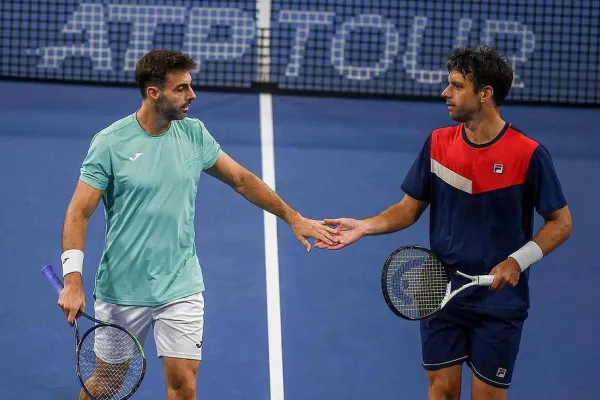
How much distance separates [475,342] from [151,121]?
2.04 metres

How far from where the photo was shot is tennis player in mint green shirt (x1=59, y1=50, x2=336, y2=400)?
21.3 ft

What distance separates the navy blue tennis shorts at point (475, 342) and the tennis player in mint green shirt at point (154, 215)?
1.24m

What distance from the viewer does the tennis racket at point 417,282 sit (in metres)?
6.50

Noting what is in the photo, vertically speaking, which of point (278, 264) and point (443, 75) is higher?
point (443, 75)

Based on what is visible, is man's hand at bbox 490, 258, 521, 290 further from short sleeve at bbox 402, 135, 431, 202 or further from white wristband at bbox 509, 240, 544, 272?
short sleeve at bbox 402, 135, 431, 202

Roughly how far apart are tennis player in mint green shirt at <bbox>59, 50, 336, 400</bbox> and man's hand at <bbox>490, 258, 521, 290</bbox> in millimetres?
1581

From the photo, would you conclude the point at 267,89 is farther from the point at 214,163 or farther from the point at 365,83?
the point at 214,163

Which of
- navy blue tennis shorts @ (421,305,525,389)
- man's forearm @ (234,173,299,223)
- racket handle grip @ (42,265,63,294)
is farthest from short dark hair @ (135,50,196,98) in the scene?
navy blue tennis shorts @ (421,305,525,389)

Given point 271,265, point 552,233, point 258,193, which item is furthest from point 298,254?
point 552,233

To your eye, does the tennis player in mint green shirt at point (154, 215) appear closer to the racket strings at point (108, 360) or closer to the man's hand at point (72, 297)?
the racket strings at point (108, 360)

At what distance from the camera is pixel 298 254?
33.3 ft

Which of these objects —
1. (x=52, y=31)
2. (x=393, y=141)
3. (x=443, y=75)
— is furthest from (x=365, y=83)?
(x=52, y=31)

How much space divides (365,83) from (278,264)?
484 centimetres

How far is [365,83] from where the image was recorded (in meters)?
14.4
